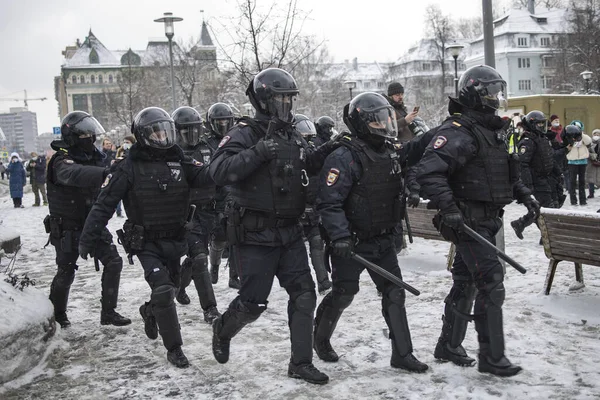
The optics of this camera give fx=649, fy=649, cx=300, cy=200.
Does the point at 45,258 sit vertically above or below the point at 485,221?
below

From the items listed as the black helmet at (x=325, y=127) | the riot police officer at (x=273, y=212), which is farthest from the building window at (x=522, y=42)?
the riot police officer at (x=273, y=212)

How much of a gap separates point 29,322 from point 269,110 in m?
2.61

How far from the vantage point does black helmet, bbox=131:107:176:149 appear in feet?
17.6

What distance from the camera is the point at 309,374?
4684mm

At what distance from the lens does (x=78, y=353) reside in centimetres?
574

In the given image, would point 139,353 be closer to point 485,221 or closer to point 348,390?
point 348,390

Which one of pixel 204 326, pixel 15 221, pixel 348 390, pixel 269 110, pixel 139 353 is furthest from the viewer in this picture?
pixel 15 221

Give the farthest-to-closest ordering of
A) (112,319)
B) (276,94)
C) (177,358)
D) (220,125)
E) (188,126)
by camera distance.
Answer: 1. (220,125)
2. (188,126)
3. (112,319)
4. (177,358)
5. (276,94)

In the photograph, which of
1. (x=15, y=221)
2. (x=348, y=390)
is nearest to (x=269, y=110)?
(x=348, y=390)

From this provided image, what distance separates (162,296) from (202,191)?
6.81ft

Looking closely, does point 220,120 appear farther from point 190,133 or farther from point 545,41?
point 545,41

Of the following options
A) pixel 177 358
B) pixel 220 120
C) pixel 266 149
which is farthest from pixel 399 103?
pixel 177 358

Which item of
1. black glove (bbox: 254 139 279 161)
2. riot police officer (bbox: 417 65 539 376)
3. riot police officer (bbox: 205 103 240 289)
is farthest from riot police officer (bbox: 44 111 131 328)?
riot police officer (bbox: 417 65 539 376)

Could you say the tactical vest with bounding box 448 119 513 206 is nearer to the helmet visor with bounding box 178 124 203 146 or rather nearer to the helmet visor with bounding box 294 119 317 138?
the helmet visor with bounding box 178 124 203 146
